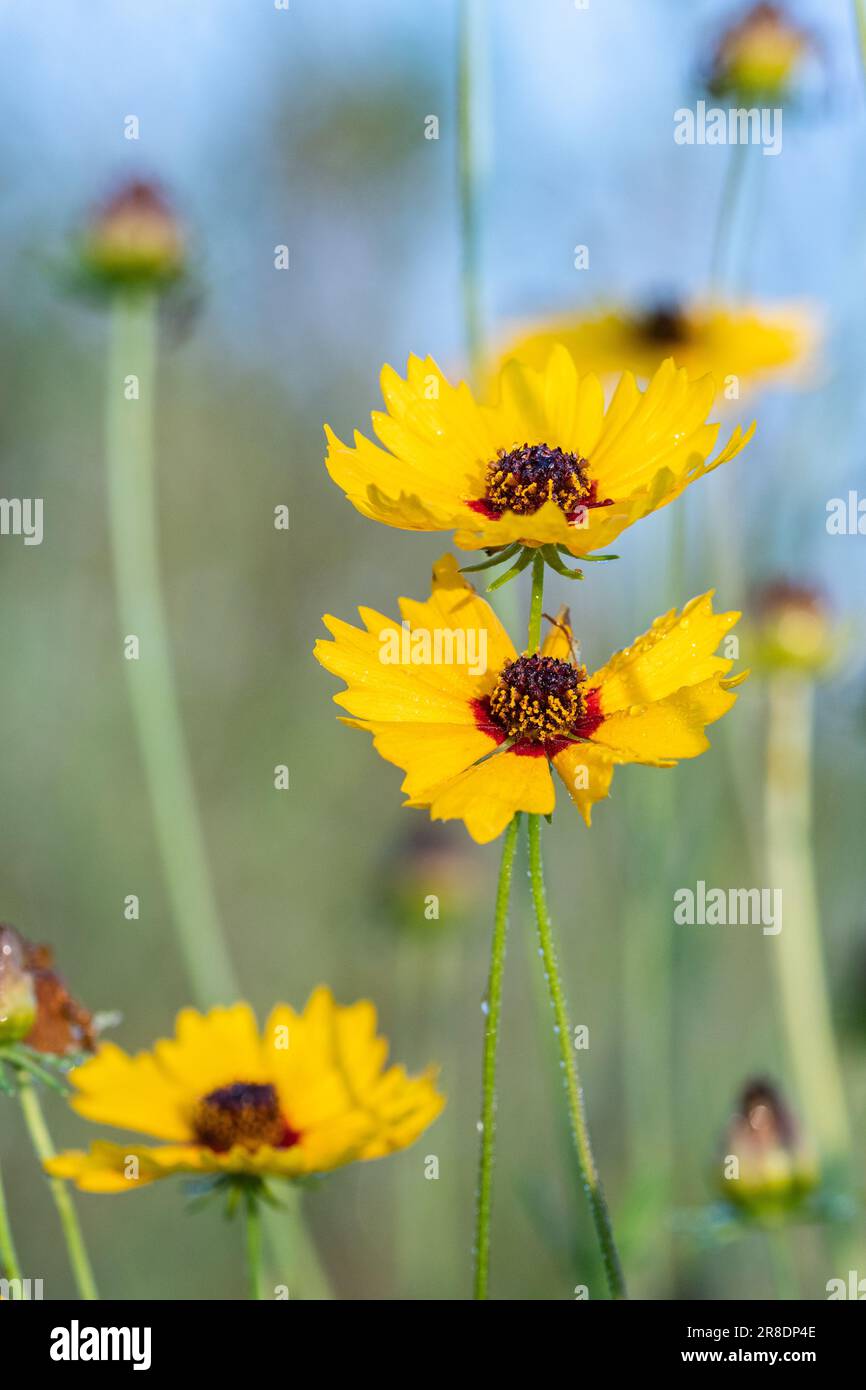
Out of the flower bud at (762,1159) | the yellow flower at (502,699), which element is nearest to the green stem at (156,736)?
the flower bud at (762,1159)

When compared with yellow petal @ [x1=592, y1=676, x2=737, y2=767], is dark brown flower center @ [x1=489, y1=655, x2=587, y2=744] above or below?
above

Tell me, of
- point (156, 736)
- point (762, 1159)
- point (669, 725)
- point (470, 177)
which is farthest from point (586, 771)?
point (156, 736)

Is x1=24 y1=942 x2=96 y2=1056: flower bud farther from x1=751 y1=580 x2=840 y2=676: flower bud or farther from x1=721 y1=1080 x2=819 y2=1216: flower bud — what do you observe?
x1=751 y1=580 x2=840 y2=676: flower bud

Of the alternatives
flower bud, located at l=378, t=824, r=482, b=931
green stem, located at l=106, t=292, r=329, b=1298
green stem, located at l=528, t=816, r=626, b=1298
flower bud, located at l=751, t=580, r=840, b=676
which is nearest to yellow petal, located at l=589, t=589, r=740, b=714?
green stem, located at l=528, t=816, r=626, b=1298

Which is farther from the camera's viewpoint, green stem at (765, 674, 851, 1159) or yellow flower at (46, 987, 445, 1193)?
green stem at (765, 674, 851, 1159)

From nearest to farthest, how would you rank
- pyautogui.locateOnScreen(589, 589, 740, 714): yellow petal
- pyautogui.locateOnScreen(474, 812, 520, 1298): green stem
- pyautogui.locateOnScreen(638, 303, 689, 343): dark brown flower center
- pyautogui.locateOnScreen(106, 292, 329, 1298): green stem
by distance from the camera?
1. pyautogui.locateOnScreen(474, 812, 520, 1298): green stem
2. pyautogui.locateOnScreen(589, 589, 740, 714): yellow petal
3. pyautogui.locateOnScreen(106, 292, 329, 1298): green stem
4. pyautogui.locateOnScreen(638, 303, 689, 343): dark brown flower center

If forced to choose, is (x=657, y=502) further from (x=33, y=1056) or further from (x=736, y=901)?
(x=736, y=901)

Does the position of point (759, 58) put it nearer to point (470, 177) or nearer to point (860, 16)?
point (470, 177)

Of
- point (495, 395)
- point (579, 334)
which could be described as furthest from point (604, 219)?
point (495, 395)
